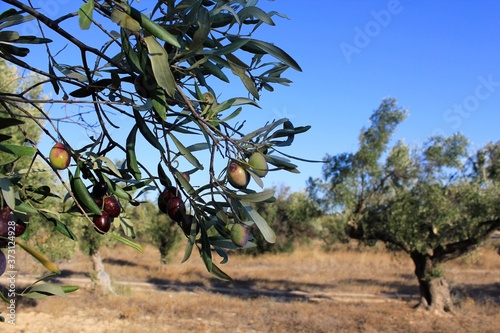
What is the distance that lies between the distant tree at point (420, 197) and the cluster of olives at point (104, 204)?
11248mm

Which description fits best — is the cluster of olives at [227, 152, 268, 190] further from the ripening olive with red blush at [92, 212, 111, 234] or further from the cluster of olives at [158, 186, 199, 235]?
the ripening olive with red blush at [92, 212, 111, 234]

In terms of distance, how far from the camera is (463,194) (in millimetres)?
11820

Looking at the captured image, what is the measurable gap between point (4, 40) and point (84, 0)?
0.34 meters

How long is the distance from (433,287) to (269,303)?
439 cm

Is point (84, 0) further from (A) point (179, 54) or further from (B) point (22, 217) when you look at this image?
(B) point (22, 217)

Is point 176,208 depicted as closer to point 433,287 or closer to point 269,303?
point 433,287

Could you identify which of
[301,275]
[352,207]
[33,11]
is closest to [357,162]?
[352,207]

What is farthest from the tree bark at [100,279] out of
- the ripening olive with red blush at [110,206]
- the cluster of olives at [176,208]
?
the cluster of olives at [176,208]

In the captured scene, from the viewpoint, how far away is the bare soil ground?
10.7m

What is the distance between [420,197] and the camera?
1195 centimetres

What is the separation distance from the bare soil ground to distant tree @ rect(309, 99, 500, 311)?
1090 mm

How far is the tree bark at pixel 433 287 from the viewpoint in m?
12.2

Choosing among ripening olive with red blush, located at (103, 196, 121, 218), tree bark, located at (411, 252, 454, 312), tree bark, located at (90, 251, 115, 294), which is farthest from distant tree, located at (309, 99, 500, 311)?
ripening olive with red blush, located at (103, 196, 121, 218)

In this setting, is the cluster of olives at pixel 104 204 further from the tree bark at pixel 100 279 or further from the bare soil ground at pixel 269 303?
the tree bark at pixel 100 279
